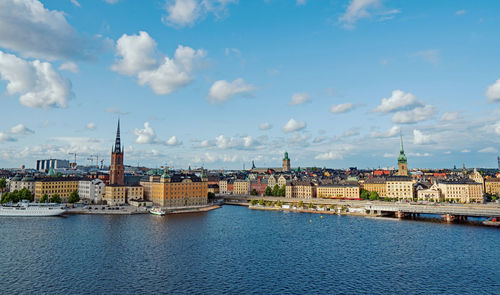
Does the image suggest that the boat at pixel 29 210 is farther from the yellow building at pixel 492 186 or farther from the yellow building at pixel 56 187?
the yellow building at pixel 492 186

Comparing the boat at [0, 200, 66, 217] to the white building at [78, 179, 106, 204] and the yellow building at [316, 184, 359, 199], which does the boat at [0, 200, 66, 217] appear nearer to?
the white building at [78, 179, 106, 204]

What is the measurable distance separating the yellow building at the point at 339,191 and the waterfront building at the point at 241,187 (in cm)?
3481

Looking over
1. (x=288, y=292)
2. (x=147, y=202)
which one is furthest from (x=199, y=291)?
(x=147, y=202)

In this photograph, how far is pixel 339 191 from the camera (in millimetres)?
126438

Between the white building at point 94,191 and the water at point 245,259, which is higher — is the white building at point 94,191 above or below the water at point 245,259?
above

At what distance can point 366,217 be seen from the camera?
8525 cm

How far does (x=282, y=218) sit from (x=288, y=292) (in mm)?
51570

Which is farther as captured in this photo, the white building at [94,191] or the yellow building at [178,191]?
the white building at [94,191]

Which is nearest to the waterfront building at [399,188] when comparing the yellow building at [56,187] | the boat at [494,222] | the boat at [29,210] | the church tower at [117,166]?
the boat at [494,222]

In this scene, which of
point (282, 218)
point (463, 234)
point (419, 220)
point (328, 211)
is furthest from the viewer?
point (328, 211)

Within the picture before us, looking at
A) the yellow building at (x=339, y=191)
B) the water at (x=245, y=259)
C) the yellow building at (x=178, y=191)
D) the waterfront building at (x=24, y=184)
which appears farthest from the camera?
the yellow building at (x=339, y=191)

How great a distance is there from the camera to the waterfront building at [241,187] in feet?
503

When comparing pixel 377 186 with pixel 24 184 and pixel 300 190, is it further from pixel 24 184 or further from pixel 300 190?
pixel 24 184

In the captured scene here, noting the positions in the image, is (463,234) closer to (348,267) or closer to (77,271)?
(348,267)
